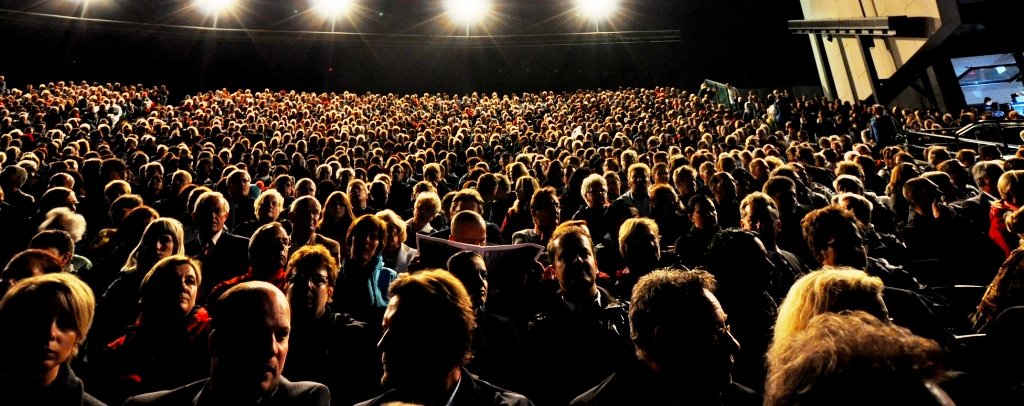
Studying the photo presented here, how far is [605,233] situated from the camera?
564 centimetres

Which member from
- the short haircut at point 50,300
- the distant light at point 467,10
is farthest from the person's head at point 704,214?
the distant light at point 467,10

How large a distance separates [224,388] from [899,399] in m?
2.44

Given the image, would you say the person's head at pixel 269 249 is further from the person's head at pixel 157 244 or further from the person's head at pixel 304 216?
the person's head at pixel 304 216

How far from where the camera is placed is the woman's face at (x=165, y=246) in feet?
12.9

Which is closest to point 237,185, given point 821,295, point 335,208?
point 335,208

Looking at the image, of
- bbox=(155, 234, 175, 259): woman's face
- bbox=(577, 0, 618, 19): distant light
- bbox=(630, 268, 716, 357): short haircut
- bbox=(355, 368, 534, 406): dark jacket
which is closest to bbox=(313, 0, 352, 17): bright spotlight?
bbox=(577, 0, 618, 19): distant light

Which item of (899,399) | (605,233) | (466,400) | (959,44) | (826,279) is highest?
(959,44)

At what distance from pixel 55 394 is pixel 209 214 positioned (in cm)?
296

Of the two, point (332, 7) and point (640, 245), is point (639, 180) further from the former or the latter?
point (332, 7)

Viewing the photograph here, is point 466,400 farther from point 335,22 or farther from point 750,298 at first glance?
point 335,22

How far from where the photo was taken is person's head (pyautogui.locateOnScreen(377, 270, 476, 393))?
2.35m

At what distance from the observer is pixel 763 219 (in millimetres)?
4086

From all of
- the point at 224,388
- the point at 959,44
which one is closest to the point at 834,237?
the point at 224,388

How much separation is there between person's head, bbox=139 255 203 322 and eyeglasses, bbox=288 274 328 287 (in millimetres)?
590
